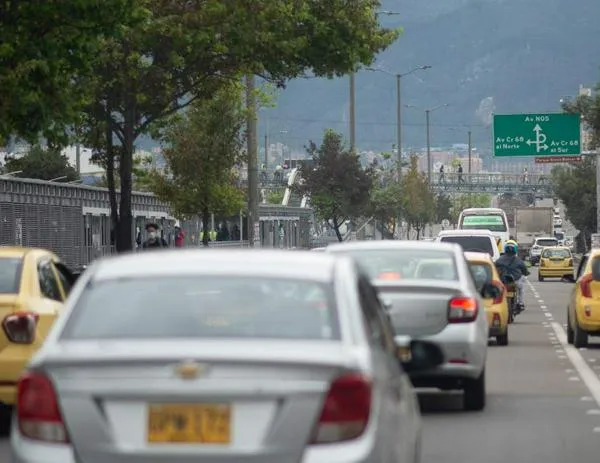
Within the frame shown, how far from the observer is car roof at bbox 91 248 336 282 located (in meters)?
8.12

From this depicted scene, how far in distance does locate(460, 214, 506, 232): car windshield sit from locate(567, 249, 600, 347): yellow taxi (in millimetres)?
48662

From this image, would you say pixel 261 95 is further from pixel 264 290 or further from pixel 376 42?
pixel 264 290

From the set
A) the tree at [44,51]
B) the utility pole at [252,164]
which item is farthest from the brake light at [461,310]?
the utility pole at [252,164]

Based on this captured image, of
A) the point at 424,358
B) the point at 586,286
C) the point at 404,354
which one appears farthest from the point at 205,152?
the point at 424,358

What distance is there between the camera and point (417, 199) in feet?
403

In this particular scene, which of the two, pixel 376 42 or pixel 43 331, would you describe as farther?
pixel 376 42

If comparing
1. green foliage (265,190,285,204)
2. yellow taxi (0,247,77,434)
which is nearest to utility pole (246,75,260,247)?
yellow taxi (0,247,77,434)

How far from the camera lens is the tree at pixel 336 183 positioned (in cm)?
7950

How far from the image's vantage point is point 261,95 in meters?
48.7

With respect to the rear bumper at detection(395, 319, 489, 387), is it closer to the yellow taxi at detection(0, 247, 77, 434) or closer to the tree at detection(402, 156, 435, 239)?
the yellow taxi at detection(0, 247, 77, 434)

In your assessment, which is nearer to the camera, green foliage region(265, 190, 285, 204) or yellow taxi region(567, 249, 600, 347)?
yellow taxi region(567, 249, 600, 347)

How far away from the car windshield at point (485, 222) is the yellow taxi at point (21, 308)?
197 feet

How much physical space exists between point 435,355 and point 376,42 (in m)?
31.3

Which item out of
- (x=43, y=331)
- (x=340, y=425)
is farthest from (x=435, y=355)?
(x=43, y=331)
